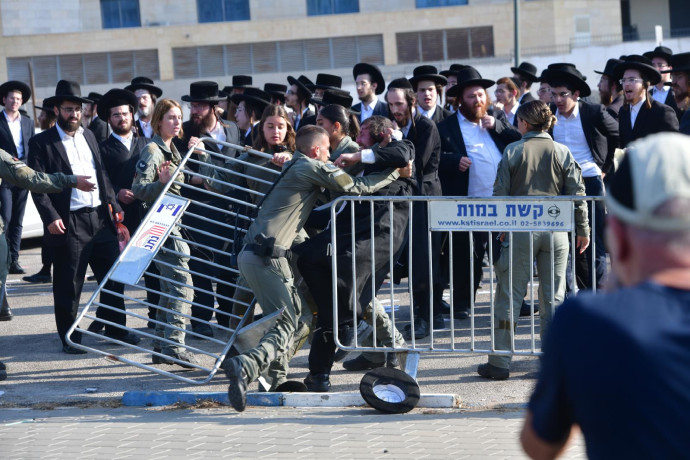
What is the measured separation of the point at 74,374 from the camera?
7.76 metres

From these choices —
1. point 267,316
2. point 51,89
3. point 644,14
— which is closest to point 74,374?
point 267,316

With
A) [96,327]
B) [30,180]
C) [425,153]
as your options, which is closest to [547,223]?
[425,153]

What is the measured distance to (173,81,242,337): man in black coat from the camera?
864cm

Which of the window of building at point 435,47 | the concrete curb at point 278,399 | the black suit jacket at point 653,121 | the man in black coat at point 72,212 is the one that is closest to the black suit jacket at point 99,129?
the man in black coat at point 72,212

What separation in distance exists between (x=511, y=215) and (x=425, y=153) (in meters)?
2.07

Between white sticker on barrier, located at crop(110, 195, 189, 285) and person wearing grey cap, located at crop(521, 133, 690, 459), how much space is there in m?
5.40

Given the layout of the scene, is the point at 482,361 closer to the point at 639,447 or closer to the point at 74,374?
the point at 74,374

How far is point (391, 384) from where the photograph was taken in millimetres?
6309

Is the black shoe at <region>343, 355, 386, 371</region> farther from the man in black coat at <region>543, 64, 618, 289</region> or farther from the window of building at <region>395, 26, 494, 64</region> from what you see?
the window of building at <region>395, 26, 494, 64</region>

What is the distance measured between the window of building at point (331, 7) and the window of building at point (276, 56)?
1784mm

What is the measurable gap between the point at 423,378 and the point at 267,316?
1.31m

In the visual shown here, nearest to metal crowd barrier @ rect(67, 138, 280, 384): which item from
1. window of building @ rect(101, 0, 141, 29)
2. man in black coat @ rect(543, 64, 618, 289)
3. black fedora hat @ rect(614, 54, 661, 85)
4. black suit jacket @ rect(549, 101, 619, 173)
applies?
man in black coat @ rect(543, 64, 618, 289)

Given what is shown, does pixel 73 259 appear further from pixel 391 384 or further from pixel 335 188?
pixel 391 384

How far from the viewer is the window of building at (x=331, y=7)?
190ft
